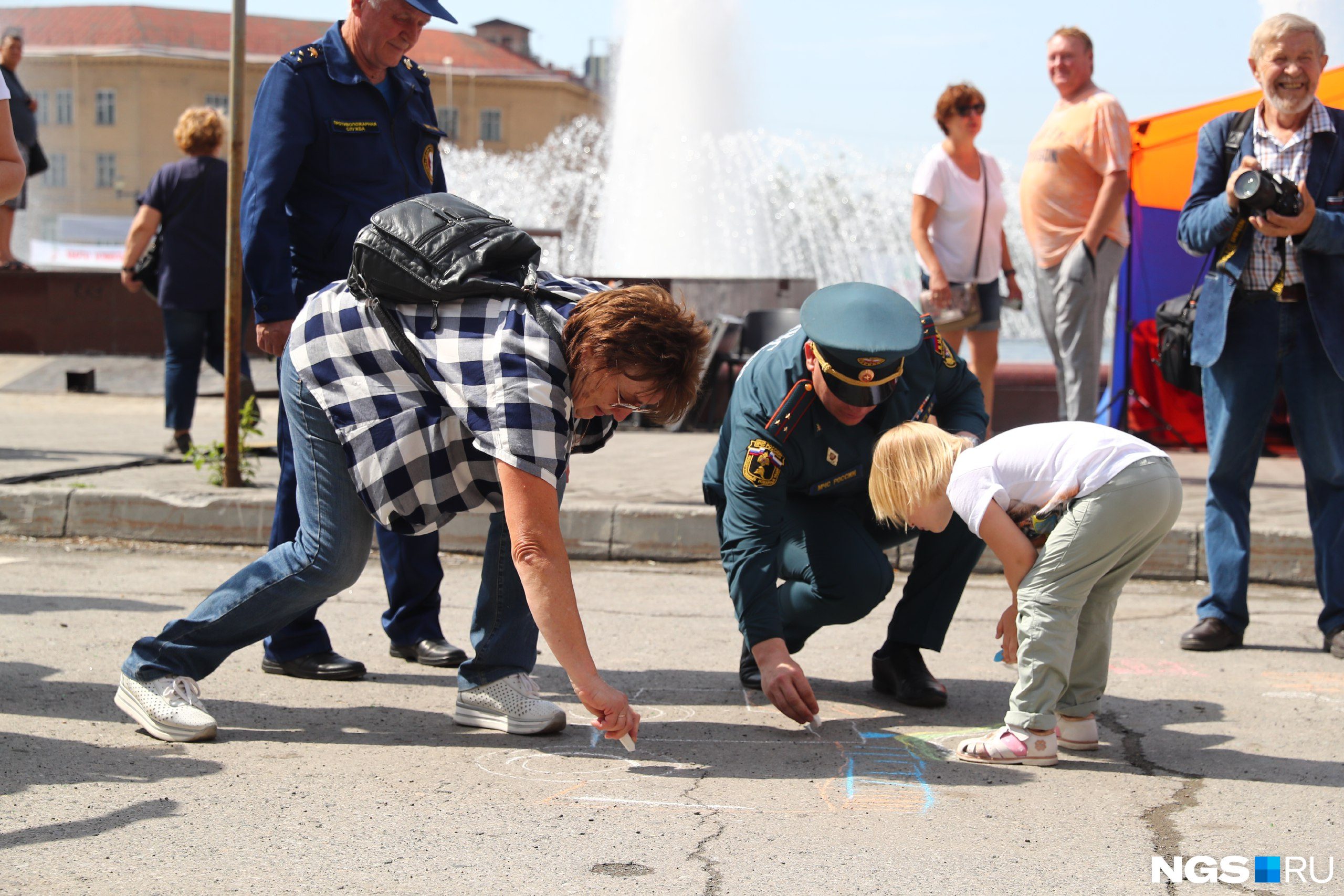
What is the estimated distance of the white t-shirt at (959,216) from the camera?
700 centimetres

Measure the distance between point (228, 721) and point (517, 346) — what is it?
4.49 feet

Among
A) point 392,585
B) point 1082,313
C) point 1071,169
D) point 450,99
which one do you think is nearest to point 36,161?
point 1071,169

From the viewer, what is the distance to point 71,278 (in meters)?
12.9

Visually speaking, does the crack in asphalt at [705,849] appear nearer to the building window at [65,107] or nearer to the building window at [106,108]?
the building window at [106,108]

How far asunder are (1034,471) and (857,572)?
64cm

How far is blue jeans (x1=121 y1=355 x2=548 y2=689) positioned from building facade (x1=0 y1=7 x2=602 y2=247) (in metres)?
59.3

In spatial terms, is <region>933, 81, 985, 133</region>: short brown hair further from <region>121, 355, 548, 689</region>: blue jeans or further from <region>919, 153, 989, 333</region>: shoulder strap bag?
<region>121, 355, 548, 689</region>: blue jeans

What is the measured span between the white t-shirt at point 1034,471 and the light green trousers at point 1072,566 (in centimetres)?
3

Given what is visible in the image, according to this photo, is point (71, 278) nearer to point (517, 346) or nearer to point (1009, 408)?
point (1009, 408)

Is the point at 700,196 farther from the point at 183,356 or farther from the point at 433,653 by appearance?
the point at 433,653

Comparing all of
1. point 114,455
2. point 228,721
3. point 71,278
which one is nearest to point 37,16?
point 71,278

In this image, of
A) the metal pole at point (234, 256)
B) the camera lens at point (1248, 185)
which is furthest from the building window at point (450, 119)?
the camera lens at point (1248, 185)

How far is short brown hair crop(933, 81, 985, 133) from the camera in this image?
7.00 m

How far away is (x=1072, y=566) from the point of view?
318 cm
